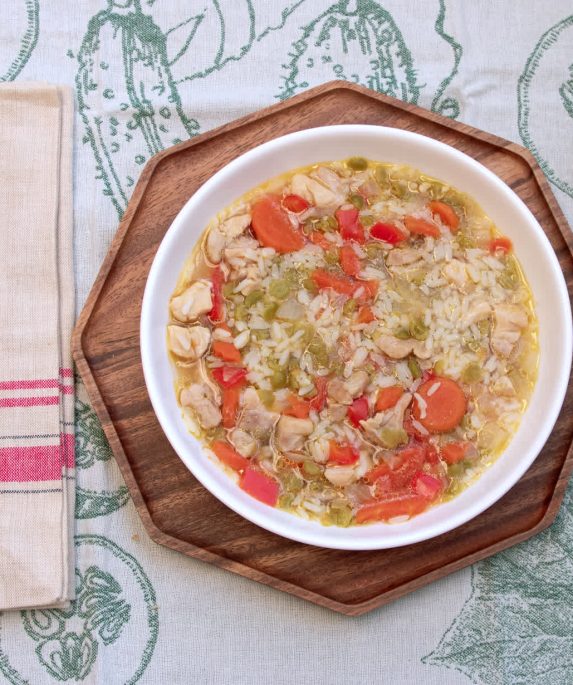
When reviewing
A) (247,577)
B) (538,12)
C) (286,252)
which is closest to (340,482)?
(247,577)

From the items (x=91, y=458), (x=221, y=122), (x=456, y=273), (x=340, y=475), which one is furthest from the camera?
(x=221, y=122)

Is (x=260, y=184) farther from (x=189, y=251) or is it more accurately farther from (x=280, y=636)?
(x=280, y=636)

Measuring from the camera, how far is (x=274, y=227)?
125 inches

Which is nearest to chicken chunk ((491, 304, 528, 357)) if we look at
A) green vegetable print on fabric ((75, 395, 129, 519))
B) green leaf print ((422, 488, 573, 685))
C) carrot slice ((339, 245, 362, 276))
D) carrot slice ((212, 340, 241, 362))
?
carrot slice ((339, 245, 362, 276))

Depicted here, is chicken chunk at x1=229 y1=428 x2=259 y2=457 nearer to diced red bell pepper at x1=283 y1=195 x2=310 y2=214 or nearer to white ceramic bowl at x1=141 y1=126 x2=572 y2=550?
white ceramic bowl at x1=141 y1=126 x2=572 y2=550

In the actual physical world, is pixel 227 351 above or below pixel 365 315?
below

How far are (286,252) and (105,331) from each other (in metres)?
0.83

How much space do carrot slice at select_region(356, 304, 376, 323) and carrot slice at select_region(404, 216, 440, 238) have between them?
0.39 metres

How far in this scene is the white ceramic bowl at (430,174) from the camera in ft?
9.70

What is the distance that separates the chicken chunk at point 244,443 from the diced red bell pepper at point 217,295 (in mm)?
483

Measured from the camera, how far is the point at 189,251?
10.3 ft

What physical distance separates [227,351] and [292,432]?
16.9 inches

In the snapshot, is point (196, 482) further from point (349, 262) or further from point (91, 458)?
point (349, 262)

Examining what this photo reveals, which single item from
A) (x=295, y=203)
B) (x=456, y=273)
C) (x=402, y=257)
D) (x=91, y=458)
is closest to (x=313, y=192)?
(x=295, y=203)
